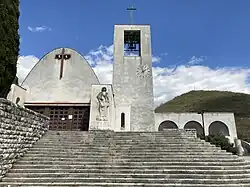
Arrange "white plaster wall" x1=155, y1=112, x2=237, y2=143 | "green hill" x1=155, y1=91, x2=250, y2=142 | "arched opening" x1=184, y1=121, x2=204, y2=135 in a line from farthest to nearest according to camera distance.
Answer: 1. "green hill" x1=155, y1=91, x2=250, y2=142
2. "arched opening" x1=184, y1=121, x2=204, y2=135
3. "white plaster wall" x1=155, y1=112, x2=237, y2=143

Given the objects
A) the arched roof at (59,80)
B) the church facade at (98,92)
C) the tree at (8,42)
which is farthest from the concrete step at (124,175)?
the arched roof at (59,80)

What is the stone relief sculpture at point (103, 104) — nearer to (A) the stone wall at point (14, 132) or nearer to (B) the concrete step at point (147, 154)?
(A) the stone wall at point (14, 132)

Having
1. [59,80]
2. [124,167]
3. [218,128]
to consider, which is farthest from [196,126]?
[124,167]

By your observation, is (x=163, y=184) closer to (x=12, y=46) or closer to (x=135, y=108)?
(x=12, y=46)

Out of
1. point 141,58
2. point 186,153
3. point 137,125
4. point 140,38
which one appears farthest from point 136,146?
point 140,38

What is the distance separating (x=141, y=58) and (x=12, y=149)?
1431 cm

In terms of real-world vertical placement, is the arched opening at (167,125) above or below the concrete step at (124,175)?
above

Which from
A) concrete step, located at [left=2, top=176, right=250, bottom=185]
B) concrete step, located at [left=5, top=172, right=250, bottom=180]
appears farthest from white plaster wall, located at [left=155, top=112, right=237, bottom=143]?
concrete step, located at [left=2, top=176, right=250, bottom=185]

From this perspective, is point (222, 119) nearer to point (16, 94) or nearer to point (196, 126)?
point (196, 126)

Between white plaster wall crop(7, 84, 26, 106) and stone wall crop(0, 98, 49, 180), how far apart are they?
669 centimetres

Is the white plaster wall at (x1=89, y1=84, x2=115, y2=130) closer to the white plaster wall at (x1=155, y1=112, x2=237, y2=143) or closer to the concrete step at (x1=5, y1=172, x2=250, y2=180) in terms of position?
the concrete step at (x1=5, y1=172, x2=250, y2=180)

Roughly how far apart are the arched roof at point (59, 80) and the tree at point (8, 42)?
8911 mm

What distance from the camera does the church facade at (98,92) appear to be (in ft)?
44.7

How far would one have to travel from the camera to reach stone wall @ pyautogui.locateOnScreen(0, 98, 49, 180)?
527cm
